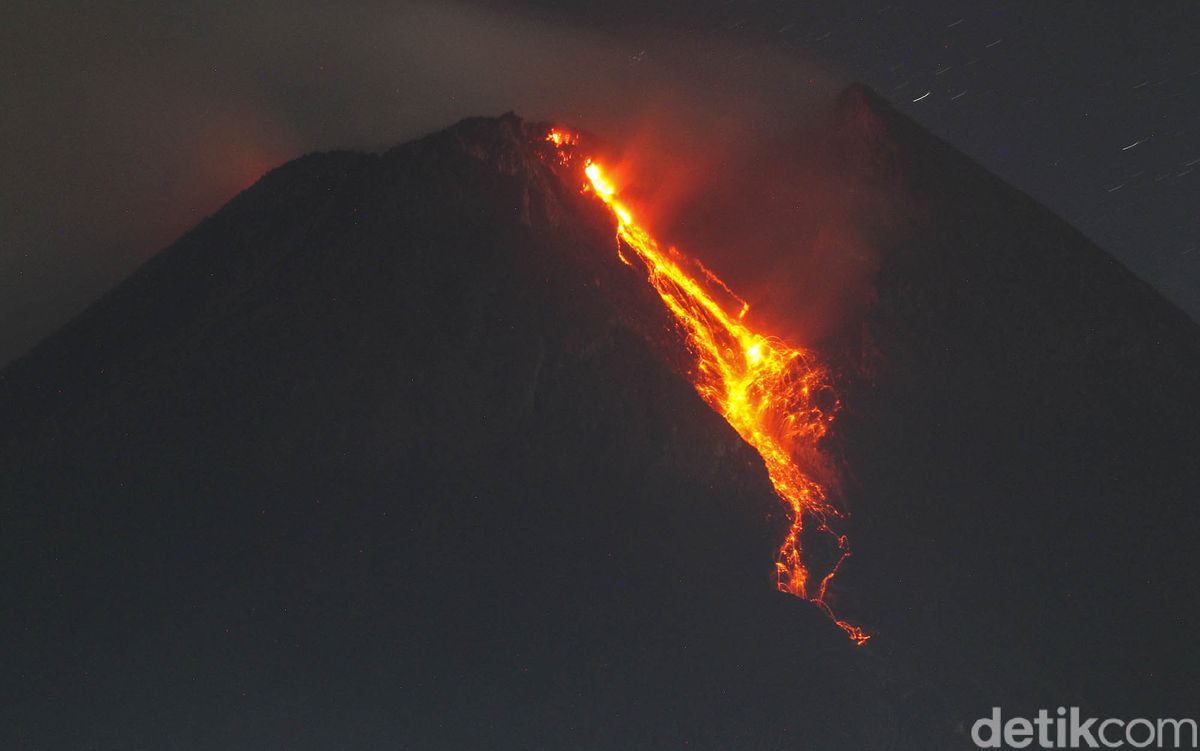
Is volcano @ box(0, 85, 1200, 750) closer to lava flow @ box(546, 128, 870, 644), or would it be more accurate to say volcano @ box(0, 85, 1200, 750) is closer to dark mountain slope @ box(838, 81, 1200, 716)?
dark mountain slope @ box(838, 81, 1200, 716)

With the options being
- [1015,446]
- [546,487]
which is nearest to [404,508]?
[546,487]

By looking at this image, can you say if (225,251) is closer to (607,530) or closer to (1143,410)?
(607,530)

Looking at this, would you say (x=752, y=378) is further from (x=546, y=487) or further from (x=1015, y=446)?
(x=546, y=487)

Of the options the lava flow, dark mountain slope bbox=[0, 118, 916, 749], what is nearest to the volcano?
dark mountain slope bbox=[0, 118, 916, 749]

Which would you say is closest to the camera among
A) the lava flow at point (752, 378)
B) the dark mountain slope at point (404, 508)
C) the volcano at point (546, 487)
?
the dark mountain slope at point (404, 508)

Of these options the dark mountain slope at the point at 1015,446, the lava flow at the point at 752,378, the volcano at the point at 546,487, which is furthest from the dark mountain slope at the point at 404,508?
the dark mountain slope at the point at 1015,446

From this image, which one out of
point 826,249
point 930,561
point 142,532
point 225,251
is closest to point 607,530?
point 930,561

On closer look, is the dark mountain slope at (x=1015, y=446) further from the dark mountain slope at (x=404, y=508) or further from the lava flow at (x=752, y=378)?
the dark mountain slope at (x=404, y=508)
